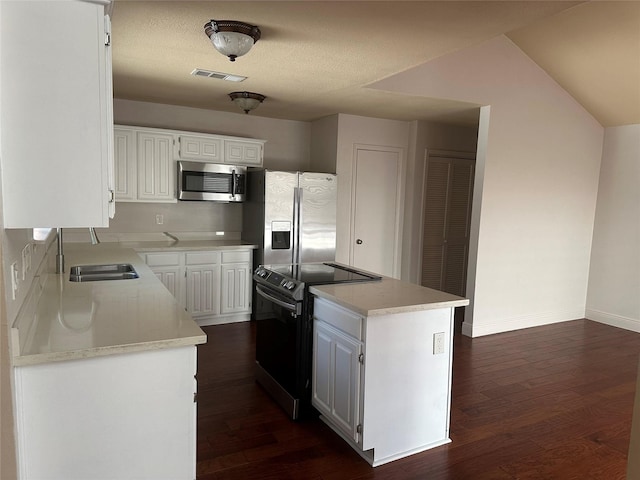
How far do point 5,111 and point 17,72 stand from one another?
134mm

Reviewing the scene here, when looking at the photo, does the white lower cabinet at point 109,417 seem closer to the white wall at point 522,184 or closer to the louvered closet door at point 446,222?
the white wall at point 522,184

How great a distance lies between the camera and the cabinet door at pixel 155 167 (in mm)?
4621

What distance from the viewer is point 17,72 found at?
1509 mm

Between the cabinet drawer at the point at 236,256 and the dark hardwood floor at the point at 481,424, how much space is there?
2.76 ft

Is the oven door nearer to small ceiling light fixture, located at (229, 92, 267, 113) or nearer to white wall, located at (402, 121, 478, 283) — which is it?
small ceiling light fixture, located at (229, 92, 267, 113)

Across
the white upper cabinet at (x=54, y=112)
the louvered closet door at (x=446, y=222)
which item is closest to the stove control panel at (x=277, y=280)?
the white upper cabinet at (x=54, y=112)

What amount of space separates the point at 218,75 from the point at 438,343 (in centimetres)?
258

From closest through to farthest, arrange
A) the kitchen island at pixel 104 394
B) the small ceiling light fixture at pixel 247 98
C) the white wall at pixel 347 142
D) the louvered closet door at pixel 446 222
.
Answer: the kitchen island at pixel 104 394, the small ceiling light fixture at pixel 247 98, the white wall at pixel 347 142, the louvered closet door at pixel 446 222

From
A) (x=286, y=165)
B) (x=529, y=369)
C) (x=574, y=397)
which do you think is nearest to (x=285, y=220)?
(x=286, y=165)

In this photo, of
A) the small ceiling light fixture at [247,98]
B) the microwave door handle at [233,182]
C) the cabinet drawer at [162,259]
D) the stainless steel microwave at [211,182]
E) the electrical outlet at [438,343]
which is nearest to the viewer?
the electrical outlet at [438,343]

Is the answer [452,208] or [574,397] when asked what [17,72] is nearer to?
[574,397]

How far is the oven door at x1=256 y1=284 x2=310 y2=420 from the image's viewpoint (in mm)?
2863

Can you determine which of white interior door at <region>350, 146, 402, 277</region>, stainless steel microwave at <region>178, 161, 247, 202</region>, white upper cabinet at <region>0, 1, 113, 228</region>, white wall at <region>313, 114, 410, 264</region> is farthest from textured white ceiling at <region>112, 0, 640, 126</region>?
white upper cabinet at <region>0, 1, 113, 228</region>

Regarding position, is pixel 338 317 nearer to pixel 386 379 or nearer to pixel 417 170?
pixel 386 379
